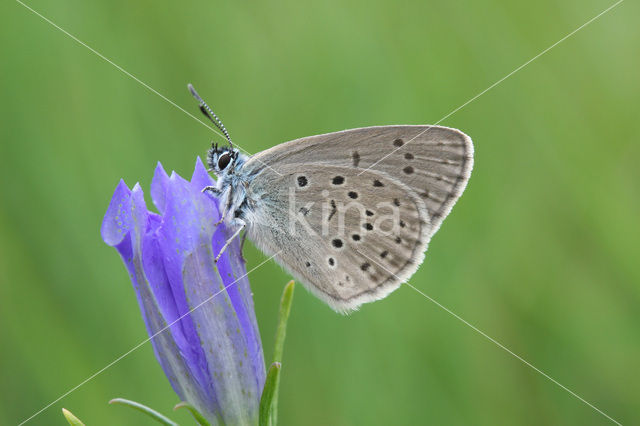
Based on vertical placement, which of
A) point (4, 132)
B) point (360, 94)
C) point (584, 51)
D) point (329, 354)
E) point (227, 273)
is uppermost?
point (4, 132)

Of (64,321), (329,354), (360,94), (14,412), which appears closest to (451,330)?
(329,354)

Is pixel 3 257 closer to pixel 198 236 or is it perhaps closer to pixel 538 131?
pixel 198 236

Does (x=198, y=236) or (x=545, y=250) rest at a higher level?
(x=198, y=236)

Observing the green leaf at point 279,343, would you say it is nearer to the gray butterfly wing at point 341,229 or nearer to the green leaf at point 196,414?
the green leaf at point 196,414

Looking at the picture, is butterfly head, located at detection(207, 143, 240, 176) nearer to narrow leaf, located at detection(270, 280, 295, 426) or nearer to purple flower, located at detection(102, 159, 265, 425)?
purple flower, located at detection(102, 159, 265, 425)

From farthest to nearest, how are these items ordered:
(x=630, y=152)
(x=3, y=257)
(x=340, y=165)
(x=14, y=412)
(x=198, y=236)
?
(x=630, y=152), (x=3, y=257), (x=14, y=412), (x=340, y=165), (x=198, y=236)
